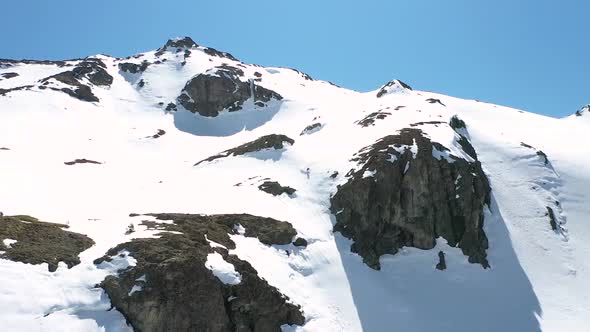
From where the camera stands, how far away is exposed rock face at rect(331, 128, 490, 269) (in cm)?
4016

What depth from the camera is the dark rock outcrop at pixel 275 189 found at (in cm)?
4469

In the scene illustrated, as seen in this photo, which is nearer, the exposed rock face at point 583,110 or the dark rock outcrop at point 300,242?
the dark rock outcrop at point 300,242

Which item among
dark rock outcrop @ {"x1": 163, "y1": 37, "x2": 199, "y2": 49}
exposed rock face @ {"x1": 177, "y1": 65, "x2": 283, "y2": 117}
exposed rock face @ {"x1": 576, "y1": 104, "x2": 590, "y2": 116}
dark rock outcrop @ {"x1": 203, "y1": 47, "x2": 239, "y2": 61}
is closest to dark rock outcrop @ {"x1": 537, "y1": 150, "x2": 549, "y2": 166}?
exposed rock face @ {"x1": 576, "y1": 104, "x2": 590, "y2": 116}

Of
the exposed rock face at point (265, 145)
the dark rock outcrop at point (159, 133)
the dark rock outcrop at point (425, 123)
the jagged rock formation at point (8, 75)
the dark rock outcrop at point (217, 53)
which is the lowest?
the exposed rock face at point (265, 145)

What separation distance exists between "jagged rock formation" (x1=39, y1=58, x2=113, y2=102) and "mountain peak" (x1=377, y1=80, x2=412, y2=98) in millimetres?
63642

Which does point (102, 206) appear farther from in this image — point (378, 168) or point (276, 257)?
point (378, 168)

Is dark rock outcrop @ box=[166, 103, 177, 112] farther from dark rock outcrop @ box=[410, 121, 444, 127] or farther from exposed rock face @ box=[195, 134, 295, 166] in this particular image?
dark rock outcrop @ box=[410, 121, 444, 127]

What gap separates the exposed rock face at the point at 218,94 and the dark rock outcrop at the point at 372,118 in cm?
3956

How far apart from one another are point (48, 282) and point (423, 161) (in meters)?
34.7

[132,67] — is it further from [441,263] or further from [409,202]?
[441,263]

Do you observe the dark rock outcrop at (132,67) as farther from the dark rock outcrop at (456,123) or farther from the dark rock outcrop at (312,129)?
the dark rock outcrop at (456,123)

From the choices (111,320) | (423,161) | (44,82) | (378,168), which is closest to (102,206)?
(111,320)

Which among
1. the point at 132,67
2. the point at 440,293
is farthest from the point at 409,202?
the point at 132,67

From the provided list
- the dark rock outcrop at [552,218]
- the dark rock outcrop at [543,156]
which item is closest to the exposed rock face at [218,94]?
the dark rock outcrop at [543,156]
